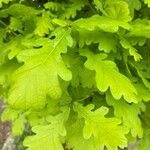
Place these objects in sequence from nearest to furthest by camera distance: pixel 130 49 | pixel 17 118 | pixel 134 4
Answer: pixel 130 49 < pixel 134 4 < pixel 17 118

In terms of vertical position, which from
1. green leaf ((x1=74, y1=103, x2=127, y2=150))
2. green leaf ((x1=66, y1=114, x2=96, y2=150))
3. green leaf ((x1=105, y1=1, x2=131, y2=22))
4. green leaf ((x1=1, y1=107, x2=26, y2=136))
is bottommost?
green leaf ((x1=1, y1=107, x2=26, y2=136))

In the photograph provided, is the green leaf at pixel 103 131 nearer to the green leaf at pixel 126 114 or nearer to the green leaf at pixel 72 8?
the green leaf at pixel 126 114

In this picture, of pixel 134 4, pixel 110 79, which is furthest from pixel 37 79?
pixel 134 4

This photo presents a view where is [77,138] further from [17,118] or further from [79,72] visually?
[17,118]

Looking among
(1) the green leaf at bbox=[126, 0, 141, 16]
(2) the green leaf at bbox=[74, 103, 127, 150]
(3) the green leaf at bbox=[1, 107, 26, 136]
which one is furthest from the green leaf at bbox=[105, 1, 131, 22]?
(3) the green leaf at bbox=[1, 107, 26, 136]

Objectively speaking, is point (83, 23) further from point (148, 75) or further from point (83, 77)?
point (148, 75)

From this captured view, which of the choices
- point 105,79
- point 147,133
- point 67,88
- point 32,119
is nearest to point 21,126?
point 32,119

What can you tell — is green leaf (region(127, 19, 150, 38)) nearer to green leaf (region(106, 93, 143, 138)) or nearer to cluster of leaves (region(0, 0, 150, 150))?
cluster of leaves (region(0, 0, 150, 150))
